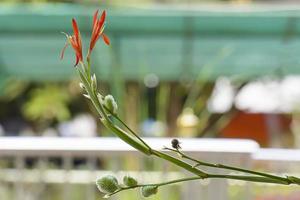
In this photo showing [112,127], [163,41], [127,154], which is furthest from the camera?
[163,41]

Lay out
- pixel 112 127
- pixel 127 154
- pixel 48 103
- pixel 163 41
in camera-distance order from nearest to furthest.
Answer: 1. pixel 112 127
2. pixel 127 154
3. pixel 163 41
4. pixel 48 103

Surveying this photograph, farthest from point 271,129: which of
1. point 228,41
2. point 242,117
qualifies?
point 228,41

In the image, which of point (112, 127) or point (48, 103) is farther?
point (48, 103)

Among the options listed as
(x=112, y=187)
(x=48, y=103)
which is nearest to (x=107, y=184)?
(x=112, y=187)

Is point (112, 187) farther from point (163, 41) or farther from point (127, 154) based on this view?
point (163, 41)

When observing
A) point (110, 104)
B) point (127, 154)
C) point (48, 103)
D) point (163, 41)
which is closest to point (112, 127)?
point (110, 104)

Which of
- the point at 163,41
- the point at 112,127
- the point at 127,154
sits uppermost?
the point at 163,41

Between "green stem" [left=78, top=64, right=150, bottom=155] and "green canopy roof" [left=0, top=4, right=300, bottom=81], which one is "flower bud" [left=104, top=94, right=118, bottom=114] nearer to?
"green stem" [left=78, top=64, right=150, bottom=155]

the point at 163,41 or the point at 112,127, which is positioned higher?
the point at 163,41
